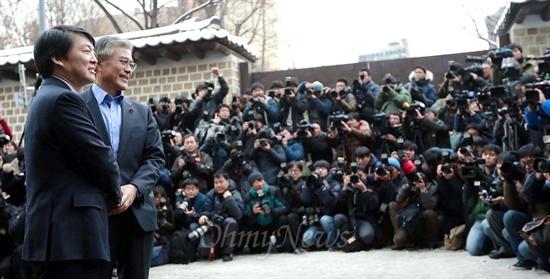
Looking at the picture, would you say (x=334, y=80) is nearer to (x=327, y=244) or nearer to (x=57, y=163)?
(x=327, y=244)

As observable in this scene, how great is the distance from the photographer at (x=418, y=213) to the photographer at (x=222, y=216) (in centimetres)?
179

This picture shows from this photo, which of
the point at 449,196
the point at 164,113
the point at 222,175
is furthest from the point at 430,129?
the point at 164,113

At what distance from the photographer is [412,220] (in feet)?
24.2

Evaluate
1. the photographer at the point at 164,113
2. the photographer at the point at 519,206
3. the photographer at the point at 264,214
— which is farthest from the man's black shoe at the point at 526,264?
the photographer at the point at 164,113

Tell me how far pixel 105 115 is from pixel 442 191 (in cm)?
503

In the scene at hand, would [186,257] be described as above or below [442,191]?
below

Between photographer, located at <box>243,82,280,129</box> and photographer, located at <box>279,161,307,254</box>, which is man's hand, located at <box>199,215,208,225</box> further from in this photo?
photographer, located at <box>243,82,280,129</box>

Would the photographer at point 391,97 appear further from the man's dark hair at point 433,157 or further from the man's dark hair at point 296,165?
the man's dark hair at point 296,165

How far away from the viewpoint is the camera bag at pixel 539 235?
18.1ft

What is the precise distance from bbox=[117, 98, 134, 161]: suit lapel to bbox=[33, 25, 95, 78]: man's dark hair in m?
0.53

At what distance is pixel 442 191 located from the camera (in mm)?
7488

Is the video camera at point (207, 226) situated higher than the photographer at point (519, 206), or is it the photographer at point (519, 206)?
the photographer at point (519, 206)

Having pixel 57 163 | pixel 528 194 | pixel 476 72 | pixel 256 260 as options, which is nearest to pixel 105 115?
pixel 57 163

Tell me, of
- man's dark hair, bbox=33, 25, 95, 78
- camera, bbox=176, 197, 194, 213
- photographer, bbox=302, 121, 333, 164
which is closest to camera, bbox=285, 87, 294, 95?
photographer, bbox=302, 121, 333, 164
